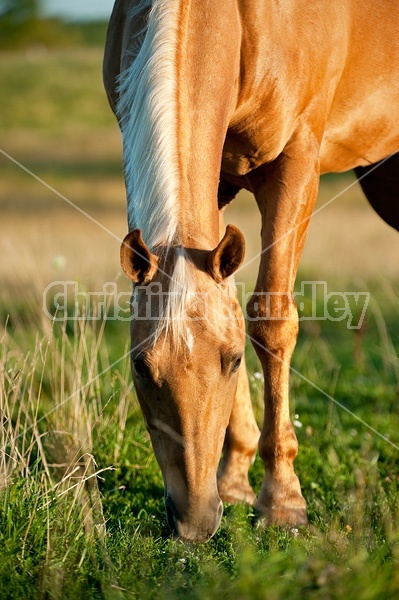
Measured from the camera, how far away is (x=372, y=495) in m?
3.95

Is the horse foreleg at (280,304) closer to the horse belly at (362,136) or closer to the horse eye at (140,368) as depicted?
the horse belly at (362,136)

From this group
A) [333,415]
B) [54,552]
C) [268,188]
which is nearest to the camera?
[54,552]

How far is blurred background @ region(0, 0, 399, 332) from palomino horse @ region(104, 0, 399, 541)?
666 millimetres

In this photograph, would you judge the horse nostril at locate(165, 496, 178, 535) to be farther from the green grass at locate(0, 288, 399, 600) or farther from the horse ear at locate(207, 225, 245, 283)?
the horse ear at locate(207, 225, 245, 283)

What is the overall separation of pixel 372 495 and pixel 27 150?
2909 cm

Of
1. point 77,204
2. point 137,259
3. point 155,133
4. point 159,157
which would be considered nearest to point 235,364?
point 137,259

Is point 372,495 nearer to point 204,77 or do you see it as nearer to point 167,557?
point 167,557

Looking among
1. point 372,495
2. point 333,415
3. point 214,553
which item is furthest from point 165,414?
point 333,415

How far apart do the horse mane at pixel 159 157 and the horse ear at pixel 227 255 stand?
0.10 meters

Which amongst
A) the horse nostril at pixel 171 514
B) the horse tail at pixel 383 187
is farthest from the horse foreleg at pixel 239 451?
the horse tail at pixel 383 187

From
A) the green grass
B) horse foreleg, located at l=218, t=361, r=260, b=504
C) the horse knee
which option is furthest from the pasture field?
the horse knee

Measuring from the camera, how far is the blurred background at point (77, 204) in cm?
988

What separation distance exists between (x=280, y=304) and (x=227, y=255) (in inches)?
37.1

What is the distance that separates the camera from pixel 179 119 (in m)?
3.37
